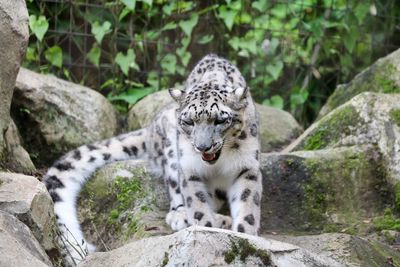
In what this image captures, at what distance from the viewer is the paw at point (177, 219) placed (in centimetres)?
593

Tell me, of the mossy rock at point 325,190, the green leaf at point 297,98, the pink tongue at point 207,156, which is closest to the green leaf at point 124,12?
the green leaf at point 297,98

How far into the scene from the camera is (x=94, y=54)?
905 centimetres

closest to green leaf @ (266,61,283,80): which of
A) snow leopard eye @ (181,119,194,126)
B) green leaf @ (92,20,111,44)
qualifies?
green leaf @ (92,20,111,44)

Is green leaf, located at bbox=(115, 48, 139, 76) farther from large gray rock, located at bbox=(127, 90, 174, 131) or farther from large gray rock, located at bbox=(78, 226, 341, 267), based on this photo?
large gray rock, located at bbox=(78, 226, 341, 267)

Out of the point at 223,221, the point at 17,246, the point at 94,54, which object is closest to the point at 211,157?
the point at 223,221

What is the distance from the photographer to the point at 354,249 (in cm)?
516

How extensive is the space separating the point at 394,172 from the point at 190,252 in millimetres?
2683

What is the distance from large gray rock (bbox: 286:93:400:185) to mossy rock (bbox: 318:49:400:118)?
1.07 metres

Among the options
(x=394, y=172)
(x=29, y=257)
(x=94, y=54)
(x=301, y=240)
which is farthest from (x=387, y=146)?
(x=94, y=54)

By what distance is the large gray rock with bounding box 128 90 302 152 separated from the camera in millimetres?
8266

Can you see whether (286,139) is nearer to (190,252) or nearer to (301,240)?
(301,240)

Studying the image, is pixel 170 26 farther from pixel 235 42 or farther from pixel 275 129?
pixel 275 129

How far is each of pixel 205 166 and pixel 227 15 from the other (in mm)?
3576

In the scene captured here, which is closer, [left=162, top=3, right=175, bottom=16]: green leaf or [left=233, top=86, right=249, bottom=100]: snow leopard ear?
[left=233, top=86, right=249, bottom=100]: snow leopard ear
